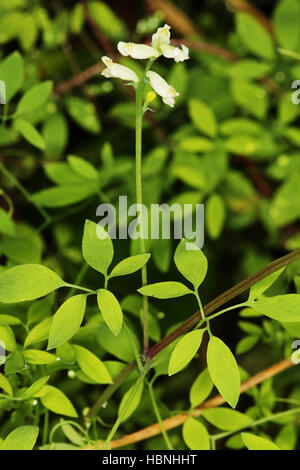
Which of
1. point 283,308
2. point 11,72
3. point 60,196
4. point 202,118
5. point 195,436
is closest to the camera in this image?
point 283,308

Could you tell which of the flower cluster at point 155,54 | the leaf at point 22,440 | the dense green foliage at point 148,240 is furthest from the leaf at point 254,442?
the flower cluster at point 155,54

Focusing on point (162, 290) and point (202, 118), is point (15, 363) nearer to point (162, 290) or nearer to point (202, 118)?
point (162, 290)

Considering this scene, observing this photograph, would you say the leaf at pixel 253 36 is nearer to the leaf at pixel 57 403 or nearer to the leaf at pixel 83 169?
the leaf at pixel 83 169

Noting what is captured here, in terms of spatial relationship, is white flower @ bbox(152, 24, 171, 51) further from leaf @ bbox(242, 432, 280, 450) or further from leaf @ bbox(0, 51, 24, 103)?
leaf @ bbox(242, 432, 280, 450)

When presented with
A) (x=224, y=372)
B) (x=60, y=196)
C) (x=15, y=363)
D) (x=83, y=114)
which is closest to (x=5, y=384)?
(x=15, y=363)
